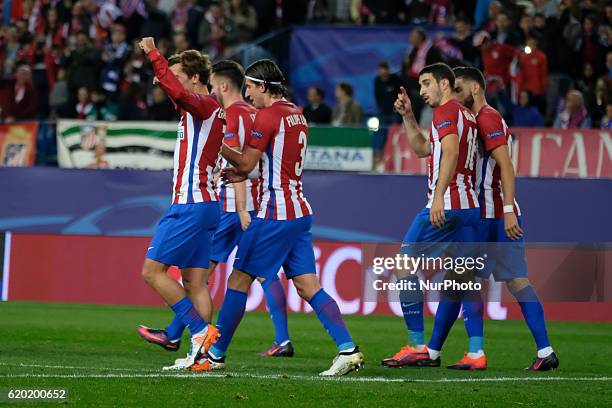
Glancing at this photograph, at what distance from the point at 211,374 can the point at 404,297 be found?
6.35ft

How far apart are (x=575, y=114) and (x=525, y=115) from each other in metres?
0.84

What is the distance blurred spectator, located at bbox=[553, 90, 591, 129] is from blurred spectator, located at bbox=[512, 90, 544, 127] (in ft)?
1.26

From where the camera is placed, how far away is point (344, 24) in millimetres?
23172

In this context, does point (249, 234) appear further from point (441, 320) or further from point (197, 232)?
point (441, 320)

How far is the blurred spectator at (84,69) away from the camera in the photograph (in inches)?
880

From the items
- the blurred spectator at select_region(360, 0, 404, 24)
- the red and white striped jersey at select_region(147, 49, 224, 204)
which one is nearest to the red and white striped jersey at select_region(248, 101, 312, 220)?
the red and white striped jersey at select_region(147, 49, 224, 204)

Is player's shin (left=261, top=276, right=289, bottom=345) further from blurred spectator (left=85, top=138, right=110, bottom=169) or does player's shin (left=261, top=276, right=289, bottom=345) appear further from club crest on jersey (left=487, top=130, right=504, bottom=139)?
blurred spectator (left=85, top=138, right=110, bottom=169)

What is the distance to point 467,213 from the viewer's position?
10133 millimetres

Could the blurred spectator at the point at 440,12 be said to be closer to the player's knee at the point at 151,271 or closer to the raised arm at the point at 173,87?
the raised arm at the point at 173,87

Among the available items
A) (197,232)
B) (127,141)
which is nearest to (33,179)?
(127,141)

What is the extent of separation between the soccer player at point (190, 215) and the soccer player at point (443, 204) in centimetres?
164

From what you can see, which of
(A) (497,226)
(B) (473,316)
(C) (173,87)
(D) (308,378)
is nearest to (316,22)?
(A) (497,226)

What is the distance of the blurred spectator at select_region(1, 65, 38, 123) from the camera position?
21875 millimetres

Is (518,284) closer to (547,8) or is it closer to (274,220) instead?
(274,220)
